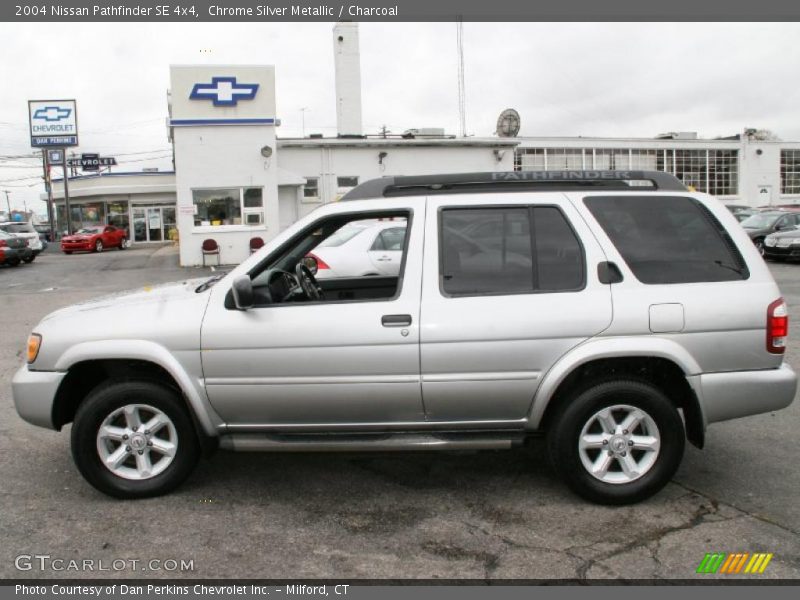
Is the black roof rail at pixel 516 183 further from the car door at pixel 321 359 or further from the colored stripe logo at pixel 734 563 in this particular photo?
the colored stripe logo at pixel 734 563

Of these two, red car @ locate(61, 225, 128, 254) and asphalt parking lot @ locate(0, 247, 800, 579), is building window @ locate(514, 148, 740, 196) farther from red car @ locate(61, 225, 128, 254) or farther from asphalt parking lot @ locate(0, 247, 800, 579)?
asphalt parking lot @ locate(0, 247, 800, 579)

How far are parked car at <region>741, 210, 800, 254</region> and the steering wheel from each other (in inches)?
844

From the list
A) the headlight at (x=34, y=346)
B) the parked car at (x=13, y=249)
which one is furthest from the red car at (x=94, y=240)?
the headlight at (x=34, y=346)

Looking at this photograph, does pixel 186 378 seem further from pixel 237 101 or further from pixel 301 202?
pixel 301 202

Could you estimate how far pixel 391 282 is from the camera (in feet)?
17.8

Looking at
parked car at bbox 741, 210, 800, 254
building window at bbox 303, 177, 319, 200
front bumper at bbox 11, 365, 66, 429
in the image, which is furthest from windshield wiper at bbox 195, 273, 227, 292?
building window at bbox 303, 177, 319, 200

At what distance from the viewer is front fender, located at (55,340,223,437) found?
4.12m

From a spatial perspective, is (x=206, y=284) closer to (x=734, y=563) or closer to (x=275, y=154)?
(x=734, y=563)

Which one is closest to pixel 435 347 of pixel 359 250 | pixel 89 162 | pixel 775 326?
pixel 775 326

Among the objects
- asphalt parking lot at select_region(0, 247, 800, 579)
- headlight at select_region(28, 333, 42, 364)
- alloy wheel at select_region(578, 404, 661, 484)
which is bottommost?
asphalt parking lot at select_region(0, 247, 800, 579)

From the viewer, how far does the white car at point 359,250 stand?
29.2 feet

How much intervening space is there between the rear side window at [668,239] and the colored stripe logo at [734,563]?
4.90ft

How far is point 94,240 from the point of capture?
35969mm

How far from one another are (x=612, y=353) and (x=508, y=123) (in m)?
28.6
